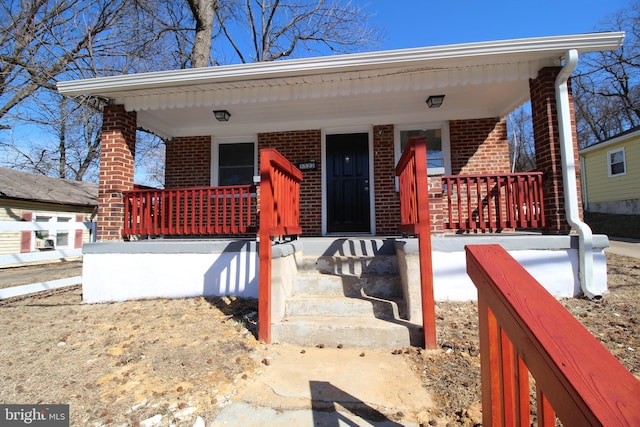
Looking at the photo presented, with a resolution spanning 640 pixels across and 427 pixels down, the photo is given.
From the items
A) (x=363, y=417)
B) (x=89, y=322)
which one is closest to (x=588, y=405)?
(x=363, y=417)

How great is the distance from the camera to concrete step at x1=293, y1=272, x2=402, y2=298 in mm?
3668

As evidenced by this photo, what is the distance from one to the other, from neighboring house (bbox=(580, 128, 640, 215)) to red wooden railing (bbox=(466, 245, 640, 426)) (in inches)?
620

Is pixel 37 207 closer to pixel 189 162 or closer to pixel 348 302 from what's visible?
pixel 189 162

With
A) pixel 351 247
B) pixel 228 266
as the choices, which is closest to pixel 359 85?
pixel 351 247

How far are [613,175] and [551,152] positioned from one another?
44.6ft

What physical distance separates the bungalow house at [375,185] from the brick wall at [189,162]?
73cm

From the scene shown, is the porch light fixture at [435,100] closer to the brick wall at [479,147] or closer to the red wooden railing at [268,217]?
the brick wall at [479,147]

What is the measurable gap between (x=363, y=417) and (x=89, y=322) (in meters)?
3.41

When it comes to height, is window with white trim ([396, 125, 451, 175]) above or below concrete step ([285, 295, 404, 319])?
above

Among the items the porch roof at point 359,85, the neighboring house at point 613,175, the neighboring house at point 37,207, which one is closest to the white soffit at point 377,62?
the porch roof at point 359,85

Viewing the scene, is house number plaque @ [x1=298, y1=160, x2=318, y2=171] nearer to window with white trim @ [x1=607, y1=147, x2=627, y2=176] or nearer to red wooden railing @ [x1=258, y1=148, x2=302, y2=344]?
red wooden railing @ [x1=258, y1=148, x2=302, y2=344]

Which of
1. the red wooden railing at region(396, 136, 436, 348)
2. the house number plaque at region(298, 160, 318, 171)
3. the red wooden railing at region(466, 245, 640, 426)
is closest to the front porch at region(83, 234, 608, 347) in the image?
the red wooden railing at region(396, 136, 436, 348)

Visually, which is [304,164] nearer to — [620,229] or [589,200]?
[620,229]

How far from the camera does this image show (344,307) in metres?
3.37
